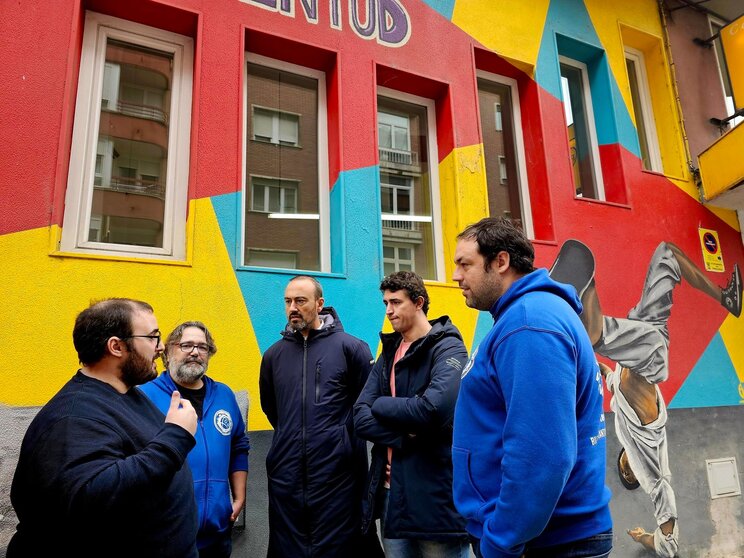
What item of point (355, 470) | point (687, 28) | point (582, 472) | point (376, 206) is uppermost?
point (687, 28)

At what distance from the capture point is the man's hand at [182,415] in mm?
1809

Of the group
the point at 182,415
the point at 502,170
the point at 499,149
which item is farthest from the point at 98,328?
the point at 499,149

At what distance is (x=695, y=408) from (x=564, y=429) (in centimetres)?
486

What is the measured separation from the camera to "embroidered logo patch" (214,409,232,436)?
8.85 feet

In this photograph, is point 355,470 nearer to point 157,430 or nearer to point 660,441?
point 157,430

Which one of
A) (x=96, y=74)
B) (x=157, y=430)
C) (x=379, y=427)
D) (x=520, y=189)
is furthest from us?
(x=520, y=189)

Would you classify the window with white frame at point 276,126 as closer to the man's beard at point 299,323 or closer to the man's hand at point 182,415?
the man's beard at point 299,323

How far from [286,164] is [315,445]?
254cm

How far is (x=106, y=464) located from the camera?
1594 millimetres

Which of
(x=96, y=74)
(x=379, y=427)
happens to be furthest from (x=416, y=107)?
(x=379, y=427)

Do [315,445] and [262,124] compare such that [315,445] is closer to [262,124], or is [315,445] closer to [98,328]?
[98,328]

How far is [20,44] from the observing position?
3.45 metres

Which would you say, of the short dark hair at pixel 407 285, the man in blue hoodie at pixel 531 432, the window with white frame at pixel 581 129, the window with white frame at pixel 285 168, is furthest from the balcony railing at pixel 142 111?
the window with white frame at pixel 581 129

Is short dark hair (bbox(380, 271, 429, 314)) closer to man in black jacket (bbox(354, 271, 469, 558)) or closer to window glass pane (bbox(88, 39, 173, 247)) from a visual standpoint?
man in black jacket (bbox(354, 271, 469, 558))
